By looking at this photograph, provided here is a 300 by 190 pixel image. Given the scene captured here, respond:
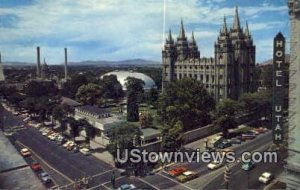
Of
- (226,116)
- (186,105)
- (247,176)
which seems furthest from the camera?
(186,105)

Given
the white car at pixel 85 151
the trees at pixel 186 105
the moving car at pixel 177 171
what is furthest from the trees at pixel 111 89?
the moving car at pixel 177 171

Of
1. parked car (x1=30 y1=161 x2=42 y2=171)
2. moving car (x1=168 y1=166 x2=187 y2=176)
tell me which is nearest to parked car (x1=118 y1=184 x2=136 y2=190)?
moving car (x1=168 y1=166 x2=187 y2=176)

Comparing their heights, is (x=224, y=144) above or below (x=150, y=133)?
below

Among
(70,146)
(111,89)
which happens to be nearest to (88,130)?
(70,146)

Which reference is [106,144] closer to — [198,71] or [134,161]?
[134,161]

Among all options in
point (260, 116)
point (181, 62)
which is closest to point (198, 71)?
point (181, 62)

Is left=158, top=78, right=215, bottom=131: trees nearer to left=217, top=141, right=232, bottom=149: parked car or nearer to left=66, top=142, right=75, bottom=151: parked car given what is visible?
left=217, top=141, right=232, bottom=149: parked car

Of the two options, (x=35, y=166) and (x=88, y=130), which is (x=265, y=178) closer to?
(x=88, y=130)
